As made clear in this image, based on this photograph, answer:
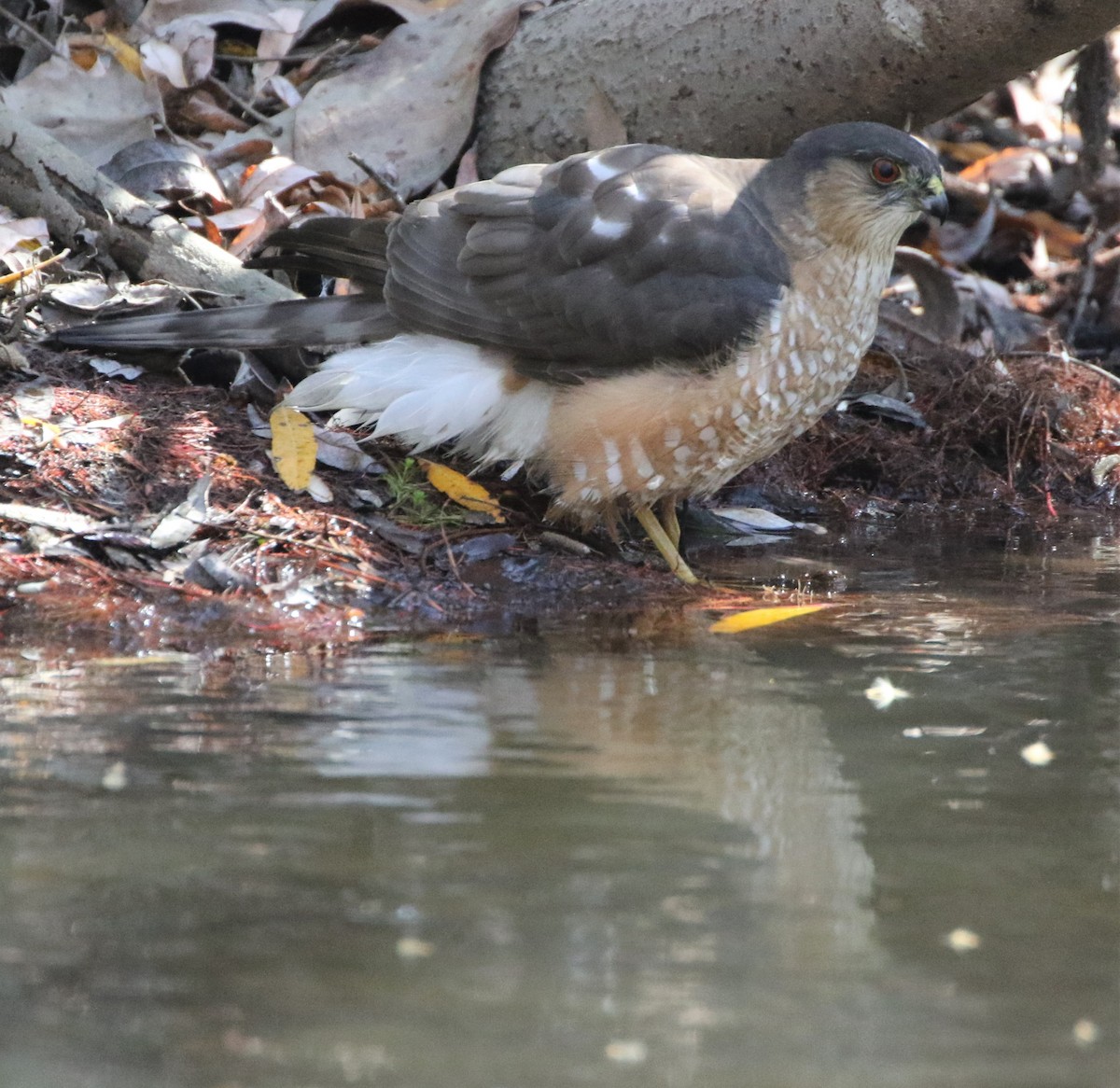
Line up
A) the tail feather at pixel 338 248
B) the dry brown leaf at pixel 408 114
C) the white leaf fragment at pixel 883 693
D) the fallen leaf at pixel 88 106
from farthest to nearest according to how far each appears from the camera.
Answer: the dry brown leaf at pixel 408 114 → the fallen leaf at pixel 88 106 → the tail feather at pixel 338 248 → the white leaf fragment at pixel 883 693

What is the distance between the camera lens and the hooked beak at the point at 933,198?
4.59m

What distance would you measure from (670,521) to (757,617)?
2.57 feet

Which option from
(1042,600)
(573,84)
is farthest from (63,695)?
(573,84)

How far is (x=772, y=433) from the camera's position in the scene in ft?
15.1

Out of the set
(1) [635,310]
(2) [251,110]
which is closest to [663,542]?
(1) [635,310]

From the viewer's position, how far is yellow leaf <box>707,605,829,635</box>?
4.18 meters

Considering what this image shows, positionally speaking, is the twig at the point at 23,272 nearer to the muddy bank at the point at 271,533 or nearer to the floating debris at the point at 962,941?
the muddy bank at the point at 271,533

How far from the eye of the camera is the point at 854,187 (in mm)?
4574

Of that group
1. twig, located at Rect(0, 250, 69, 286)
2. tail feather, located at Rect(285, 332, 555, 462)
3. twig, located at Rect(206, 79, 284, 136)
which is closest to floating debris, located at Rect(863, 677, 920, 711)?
tail feather, located at Rect(285, 332, 555, 462)

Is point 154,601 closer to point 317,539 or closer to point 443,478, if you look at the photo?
point 317,539

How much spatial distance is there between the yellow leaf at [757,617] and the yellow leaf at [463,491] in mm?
855

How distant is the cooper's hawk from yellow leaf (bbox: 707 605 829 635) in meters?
0.38

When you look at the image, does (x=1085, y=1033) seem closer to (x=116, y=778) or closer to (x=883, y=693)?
(x=883, y=693)

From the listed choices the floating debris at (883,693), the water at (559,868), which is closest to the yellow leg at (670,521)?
the water at (559,868)
